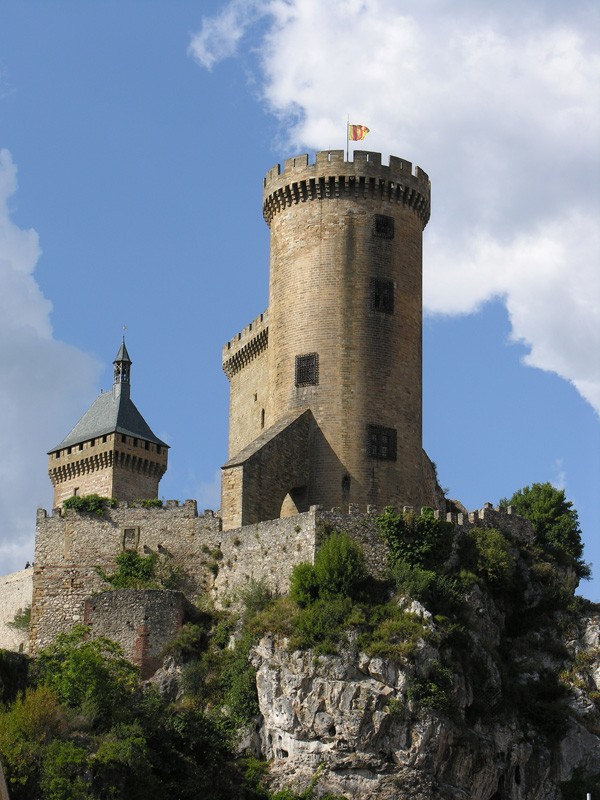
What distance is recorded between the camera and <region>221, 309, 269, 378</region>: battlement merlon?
200 ft

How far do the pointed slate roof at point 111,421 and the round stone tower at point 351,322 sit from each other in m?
12.0

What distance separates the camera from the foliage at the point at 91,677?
45812 millimetres

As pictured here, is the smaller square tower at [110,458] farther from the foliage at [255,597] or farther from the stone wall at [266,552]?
the foliage at [255,597]

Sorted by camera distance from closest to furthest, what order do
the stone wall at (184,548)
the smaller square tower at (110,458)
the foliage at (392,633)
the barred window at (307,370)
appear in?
the foliage at (392,633) < the stone wall at (184,548) < the barred window at (307,370) < the smaller square tower at (110,458)

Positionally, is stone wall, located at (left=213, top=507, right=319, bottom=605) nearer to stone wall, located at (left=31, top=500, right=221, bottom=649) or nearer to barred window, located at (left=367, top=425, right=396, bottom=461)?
stone wall, located at (left=31, top=500, right=221, bottom=649)

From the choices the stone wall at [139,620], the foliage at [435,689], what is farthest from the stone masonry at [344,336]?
the foliage at [435,689]

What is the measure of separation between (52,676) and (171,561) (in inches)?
287

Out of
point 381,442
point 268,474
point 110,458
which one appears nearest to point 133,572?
point 268,474

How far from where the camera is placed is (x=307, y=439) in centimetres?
5491

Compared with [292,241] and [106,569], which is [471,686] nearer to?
[106,569]

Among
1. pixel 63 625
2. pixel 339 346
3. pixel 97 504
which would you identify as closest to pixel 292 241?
pixel 339 346

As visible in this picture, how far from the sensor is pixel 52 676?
47.7 metres

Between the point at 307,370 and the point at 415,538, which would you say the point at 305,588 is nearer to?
the point at 415,538

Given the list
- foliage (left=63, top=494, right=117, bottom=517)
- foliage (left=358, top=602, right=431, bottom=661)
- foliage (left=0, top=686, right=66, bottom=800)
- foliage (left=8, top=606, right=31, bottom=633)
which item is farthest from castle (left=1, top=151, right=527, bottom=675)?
foliage (left=0, top=686, right=66, bottom=800)
